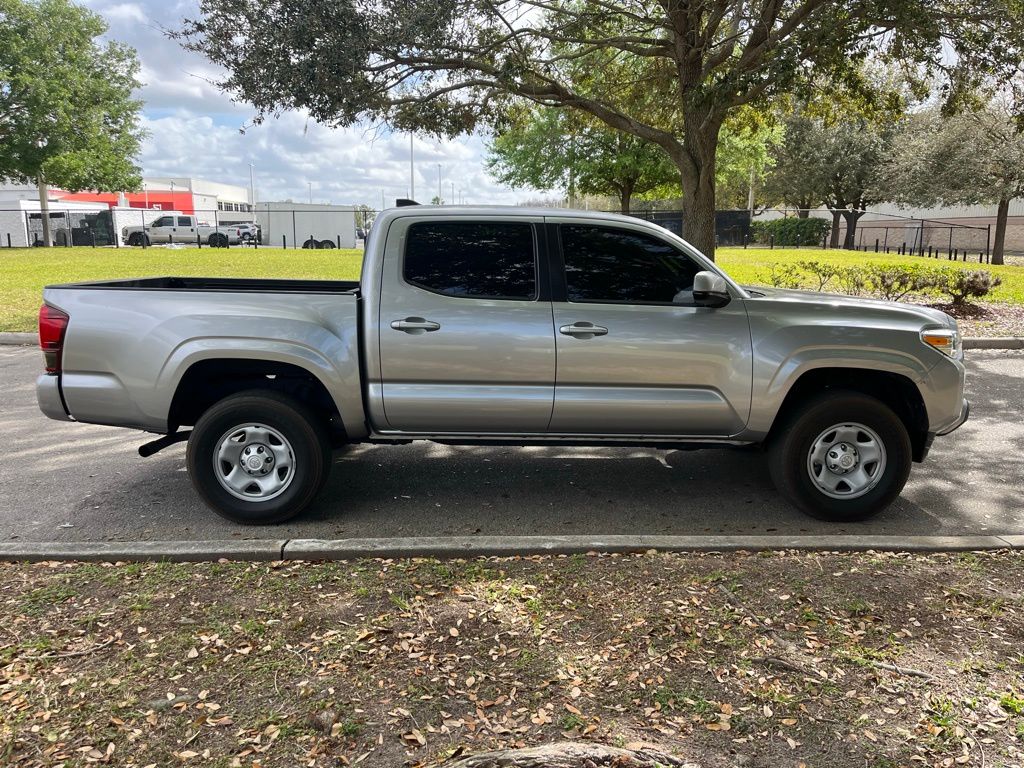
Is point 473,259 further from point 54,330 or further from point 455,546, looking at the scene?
point 54,330

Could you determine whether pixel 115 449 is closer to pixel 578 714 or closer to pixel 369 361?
pixel 369 361

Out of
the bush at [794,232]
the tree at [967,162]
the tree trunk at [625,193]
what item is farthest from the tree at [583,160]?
the bush at [794,232]

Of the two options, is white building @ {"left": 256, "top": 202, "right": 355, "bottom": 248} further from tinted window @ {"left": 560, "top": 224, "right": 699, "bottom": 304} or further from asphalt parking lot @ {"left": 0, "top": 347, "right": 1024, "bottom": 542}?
tinted window @ {"left": 560, "top": 224, "right": 699, "bottom": 304}

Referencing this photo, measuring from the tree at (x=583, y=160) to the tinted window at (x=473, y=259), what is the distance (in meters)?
22.8

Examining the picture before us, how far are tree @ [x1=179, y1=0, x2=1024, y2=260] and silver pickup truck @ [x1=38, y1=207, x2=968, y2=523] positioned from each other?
6121 millimetres

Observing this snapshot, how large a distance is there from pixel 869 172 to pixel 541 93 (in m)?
44.6

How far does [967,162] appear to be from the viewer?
2952cm

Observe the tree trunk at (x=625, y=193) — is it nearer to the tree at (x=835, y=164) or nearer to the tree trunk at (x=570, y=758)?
the tree at (x=835, y=164)

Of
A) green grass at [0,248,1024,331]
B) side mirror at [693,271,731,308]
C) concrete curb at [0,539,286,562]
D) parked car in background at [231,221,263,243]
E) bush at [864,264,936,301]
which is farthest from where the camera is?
parked car in background at [231,221,263,243]

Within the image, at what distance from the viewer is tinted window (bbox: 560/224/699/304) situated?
4.83m

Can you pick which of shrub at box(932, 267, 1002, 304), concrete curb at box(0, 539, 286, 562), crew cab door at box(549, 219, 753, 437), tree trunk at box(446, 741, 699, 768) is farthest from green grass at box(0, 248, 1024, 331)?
tree trunk at box(446, 741, 699, 768)

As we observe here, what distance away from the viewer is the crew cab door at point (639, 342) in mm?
4723

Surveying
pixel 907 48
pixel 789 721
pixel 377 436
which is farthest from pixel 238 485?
pixel 907 48

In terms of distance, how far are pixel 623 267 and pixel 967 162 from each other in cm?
3081
